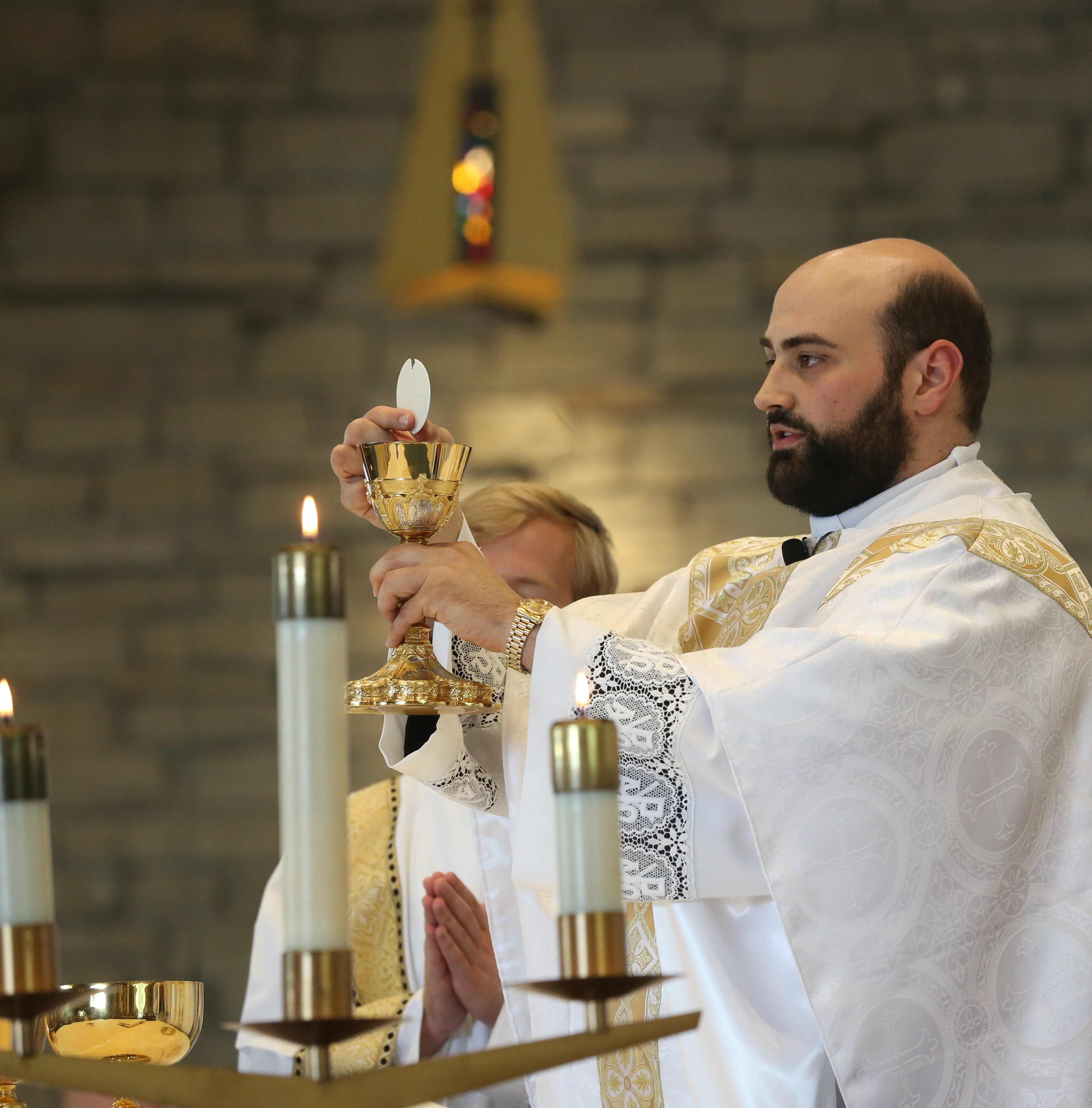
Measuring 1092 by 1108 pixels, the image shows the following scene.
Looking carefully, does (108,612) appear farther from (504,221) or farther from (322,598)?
(322,598)

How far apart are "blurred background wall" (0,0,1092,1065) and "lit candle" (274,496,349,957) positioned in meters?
4.07

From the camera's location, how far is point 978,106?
5.18 metres

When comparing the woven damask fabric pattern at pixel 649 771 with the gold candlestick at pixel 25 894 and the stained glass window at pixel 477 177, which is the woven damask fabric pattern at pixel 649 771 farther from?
the stained glass window at pixel 477 177

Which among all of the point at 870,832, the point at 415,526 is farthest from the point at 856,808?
the point at 415,526

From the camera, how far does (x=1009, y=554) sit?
2391 millimetres

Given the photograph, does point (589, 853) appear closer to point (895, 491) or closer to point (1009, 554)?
point (1009, 554)

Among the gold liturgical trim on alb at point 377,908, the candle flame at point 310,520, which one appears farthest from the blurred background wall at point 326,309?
the candle flame at point 310,520

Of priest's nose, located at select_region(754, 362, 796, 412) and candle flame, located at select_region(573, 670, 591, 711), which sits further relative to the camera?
priest's nose, located at select_region(754, 362, 796, 412)

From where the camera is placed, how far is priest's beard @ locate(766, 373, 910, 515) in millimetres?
2750

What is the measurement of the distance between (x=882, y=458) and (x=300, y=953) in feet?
6.87

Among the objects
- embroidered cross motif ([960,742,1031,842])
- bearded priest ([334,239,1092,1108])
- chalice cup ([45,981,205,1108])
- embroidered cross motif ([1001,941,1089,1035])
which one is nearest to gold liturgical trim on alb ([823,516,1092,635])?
bearded priest ([334,239,1092,1108])

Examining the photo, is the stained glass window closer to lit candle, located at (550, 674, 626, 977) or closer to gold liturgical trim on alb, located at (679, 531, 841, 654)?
gold liturgical trim on alb, located at (679, 531, 841, 654)

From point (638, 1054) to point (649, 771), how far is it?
2.00 ft

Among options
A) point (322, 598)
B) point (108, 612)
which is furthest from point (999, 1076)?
point (108, 612)
